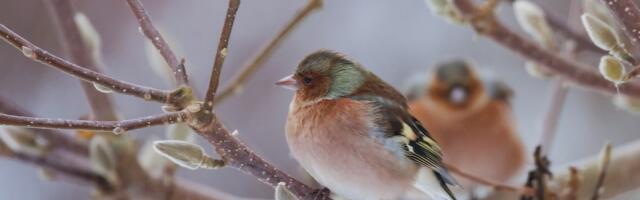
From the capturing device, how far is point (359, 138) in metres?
0.91

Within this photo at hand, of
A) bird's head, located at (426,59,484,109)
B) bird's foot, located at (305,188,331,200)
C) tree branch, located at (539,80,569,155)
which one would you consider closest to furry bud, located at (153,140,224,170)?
bird's foot, located at (305,188,331,200)

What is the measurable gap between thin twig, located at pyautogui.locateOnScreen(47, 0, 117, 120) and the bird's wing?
0.44m

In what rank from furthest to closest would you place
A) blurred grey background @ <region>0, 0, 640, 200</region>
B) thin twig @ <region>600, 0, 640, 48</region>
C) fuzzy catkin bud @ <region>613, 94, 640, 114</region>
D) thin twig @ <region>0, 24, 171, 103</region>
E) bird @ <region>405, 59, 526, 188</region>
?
blurred grey background @ <region>0, 0, 640, 200</region> < bird @ <region>405, 59, 526, 188</region> < fuzzy catkin bud @ <region>613, 94, 640, 114</region> < thin twig @ <region>600, 0, 640, 48</region> < thin twig @ <region>0, 24, 171, 103</region>

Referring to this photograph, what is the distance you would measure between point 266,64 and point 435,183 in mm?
1937

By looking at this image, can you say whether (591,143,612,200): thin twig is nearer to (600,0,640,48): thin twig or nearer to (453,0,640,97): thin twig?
(453,0,640,97): thin twig

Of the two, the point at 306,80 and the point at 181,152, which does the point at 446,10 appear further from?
the point at 181,152

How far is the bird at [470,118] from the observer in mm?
1750

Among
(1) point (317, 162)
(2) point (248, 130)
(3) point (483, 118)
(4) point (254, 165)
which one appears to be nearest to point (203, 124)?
(4) point (254, 165)

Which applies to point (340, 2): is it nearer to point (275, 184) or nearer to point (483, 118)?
point (483, 118)

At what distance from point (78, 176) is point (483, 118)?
1.03 m

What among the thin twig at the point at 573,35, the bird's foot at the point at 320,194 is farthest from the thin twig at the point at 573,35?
the bird's foot at the point at 320,194

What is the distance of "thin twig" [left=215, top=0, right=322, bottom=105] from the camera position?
3.32 feet

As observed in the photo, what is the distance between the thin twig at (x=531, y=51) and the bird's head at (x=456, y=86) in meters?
0.97

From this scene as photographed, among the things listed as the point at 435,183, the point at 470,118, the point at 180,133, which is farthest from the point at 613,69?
the point at 470,118
